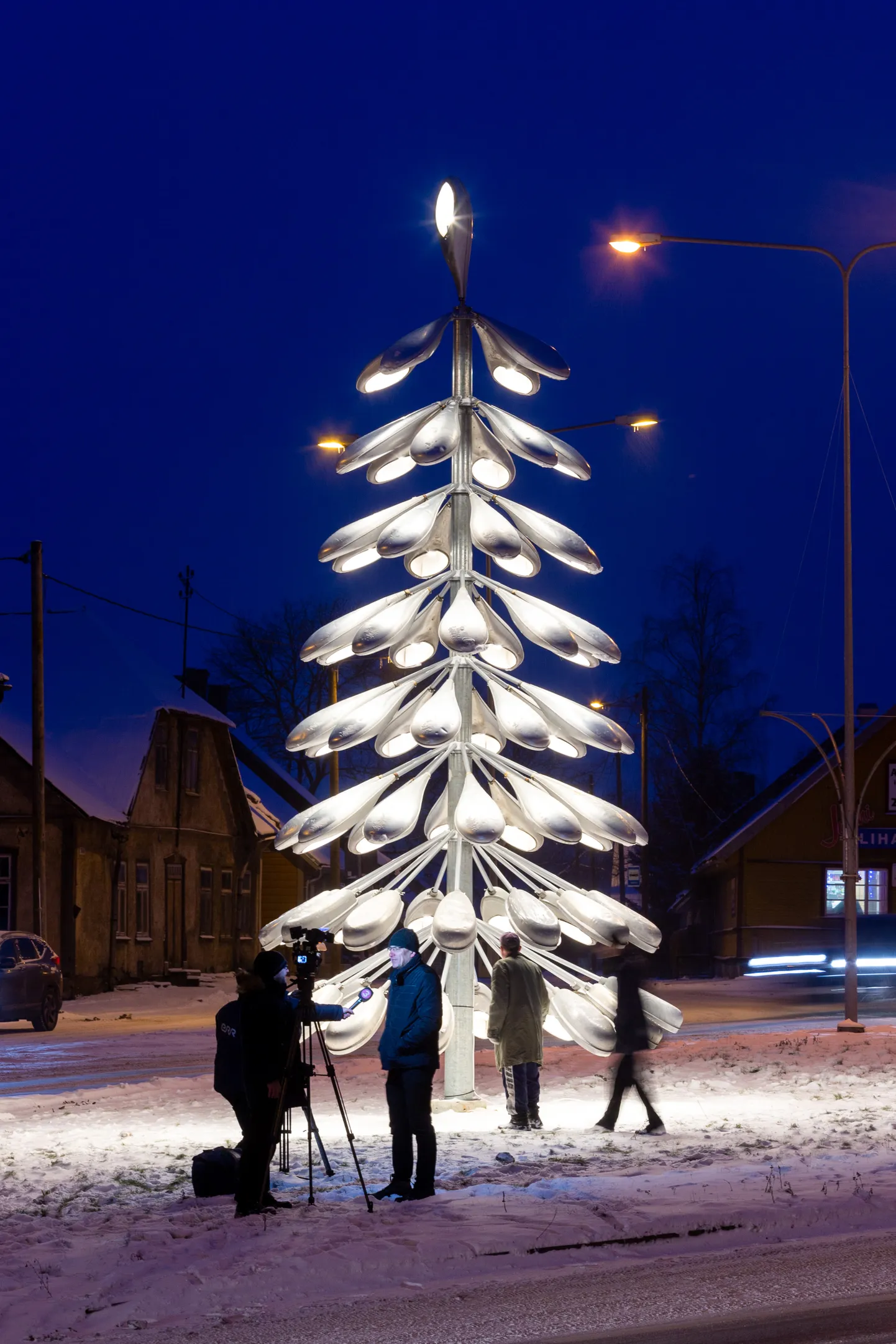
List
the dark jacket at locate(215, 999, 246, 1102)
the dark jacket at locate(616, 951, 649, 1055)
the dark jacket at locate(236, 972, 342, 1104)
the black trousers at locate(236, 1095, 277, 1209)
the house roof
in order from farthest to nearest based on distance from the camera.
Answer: the house roof, the dark jacket at locate(616, 951, 649, 1055), the dark jacket at locate(215, 999, 246, 1102), the dark jacket at locate(236, 972, 342, 1104), the black trousers at locate(236, 1095, 277, 1209)

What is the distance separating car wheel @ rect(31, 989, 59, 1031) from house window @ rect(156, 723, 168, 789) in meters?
16.0

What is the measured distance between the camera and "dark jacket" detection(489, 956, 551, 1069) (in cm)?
1359

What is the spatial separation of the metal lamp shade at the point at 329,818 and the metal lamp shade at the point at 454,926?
1223 millimetres

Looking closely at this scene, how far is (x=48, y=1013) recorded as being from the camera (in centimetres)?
2844

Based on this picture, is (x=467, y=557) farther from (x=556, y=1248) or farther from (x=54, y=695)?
(x=54, y=695)

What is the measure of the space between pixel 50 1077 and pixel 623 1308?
13836 millimetres

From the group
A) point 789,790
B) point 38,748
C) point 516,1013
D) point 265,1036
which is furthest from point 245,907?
point 265,1036

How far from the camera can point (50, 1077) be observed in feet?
65.6

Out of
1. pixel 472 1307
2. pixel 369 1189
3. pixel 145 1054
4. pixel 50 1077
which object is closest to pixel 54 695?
pixel 145 1054

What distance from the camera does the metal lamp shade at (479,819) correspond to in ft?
45.2

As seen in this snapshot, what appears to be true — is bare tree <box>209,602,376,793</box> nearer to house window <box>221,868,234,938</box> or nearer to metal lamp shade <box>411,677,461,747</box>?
house window <box>221,868,234,938</box>

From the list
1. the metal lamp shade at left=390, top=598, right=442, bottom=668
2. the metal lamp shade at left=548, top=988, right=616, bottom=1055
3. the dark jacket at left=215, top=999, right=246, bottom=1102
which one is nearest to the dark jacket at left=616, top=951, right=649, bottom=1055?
the metal lamp shade at left=548, top=988, right=616, bottom=1055

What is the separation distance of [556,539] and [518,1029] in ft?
14.3

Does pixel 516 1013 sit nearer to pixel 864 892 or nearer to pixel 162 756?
pixel 162 756
